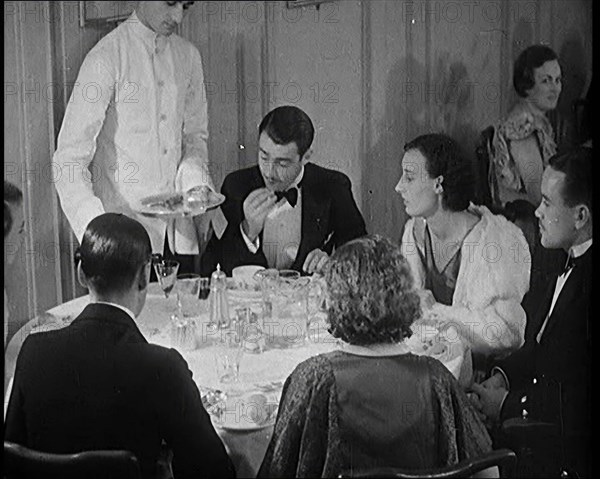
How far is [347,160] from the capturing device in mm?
1626

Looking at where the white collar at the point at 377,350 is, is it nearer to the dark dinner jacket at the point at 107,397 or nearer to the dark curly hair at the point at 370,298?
the dark curly hair at the point at 370,298

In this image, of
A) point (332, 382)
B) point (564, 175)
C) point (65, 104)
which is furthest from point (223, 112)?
point (564, 175)

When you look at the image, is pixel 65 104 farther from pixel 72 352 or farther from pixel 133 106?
pixel 72 352

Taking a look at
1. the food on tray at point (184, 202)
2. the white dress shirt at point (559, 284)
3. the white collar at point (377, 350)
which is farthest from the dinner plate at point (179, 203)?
the white dress shirt at point (559, 284)

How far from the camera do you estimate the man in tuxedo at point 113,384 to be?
1527 mm

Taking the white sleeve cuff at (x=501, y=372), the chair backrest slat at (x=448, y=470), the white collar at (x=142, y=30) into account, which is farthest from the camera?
the white sleeve cuff at (x=501, y=372)

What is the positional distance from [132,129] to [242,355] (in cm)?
42

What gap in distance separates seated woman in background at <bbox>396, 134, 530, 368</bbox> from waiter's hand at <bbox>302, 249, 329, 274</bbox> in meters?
0.14

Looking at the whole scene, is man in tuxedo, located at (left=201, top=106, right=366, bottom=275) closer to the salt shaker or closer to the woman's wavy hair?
the salt shaker

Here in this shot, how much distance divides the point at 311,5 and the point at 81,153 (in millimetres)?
450

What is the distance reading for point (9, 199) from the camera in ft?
5.19

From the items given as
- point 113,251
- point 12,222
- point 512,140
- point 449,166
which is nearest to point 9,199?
point 12,222

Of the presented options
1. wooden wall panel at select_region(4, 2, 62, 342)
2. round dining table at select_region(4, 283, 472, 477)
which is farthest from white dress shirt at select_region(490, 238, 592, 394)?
wooden wall panel at select_region(4, 2, 62, 342)

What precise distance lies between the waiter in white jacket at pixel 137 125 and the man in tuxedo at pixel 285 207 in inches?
2.8
